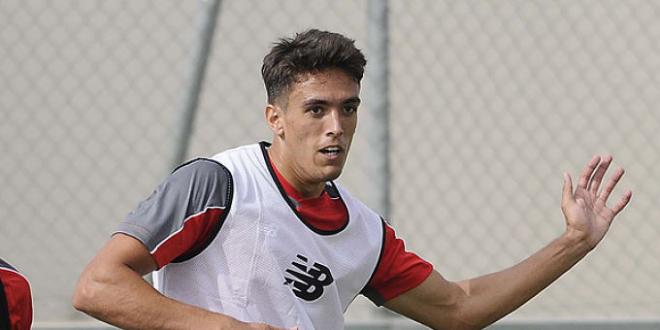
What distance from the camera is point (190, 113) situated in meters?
4.91

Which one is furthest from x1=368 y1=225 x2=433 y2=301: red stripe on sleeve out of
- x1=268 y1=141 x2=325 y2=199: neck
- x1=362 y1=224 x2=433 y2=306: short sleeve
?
x1=268 y1=141 x2=325 y2=199: neck

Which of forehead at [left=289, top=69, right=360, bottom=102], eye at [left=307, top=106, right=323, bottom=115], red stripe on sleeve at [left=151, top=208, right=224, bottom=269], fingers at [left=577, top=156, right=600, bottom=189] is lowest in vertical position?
red stripe on sleeve at [left=151, top=208, right=224, bottom=269]

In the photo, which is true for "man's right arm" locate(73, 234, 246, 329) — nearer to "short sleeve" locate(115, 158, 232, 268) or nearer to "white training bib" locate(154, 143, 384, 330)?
"short sleeve" locate(115, 158, 232, 268)

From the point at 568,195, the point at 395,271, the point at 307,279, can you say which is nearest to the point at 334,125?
the point at 307,279

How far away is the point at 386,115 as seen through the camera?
4.95 m

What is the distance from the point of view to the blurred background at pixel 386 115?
5.04 m

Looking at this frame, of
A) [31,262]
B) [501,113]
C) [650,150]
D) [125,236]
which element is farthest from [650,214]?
[125,236]

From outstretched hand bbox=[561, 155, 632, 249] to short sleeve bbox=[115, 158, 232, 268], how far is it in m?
1.07

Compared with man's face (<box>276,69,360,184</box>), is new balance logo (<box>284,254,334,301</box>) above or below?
below

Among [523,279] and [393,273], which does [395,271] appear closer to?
[393,273]

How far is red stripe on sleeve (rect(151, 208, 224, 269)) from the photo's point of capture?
3.30 metres

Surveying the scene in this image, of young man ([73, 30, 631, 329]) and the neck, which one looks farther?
the neck

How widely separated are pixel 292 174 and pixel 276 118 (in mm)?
170

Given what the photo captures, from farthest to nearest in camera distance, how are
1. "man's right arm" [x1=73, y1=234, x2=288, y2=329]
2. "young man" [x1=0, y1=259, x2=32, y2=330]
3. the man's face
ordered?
the man's face, "man's right arm" [x1=73, y1=234, x2=288, y2=329], "young man" [x1=0, y1=259, x2=32, y2=330]
